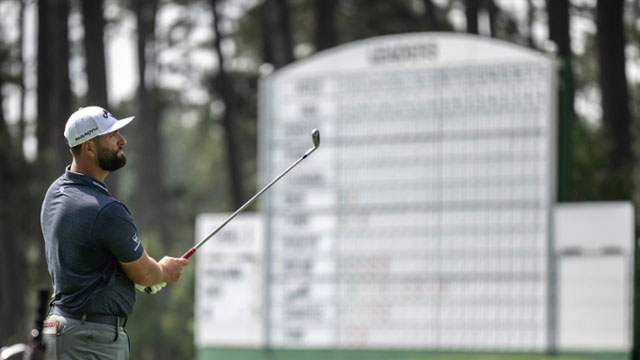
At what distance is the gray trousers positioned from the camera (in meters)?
5.82

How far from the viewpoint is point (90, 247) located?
5805 mm

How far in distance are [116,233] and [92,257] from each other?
18 centimetres

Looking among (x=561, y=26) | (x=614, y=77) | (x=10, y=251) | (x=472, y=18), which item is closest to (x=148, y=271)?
(x=614, y=77)

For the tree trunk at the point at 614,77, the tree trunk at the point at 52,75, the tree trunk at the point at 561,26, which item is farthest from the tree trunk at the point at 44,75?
the tree trunk at the point at 614,77

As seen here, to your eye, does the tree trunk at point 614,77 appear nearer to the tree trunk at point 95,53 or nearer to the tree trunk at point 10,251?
the tree trunk at point 95,53

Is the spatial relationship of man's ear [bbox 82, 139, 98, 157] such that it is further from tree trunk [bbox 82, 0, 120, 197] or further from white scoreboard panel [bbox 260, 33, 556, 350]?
tree trunk [bbox 82, 0, 120, 197]

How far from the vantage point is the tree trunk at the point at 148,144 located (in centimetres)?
3631

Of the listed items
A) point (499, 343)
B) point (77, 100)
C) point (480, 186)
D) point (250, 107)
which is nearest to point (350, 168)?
point (480, 186)

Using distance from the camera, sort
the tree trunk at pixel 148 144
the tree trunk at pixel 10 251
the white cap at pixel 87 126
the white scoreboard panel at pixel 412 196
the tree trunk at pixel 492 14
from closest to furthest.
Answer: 1. the white cap at pixel 87 126
2. the white scoreboard panel at pixel 412 196
3. the tree trunk at pixel 10 251
4. the tree trunk at pixel 492 14
5. the tree trunk at pixel 148 144

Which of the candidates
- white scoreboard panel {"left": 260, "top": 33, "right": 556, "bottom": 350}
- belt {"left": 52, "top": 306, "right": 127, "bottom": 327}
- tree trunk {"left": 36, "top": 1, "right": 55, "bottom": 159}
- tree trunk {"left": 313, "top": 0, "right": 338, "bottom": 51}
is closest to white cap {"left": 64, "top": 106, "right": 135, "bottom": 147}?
belt {"left": 52, "top": 306, "right": 127, "bottom": 327}

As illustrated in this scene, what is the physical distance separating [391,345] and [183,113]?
27.2 meters

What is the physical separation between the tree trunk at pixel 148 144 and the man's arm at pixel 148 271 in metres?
29.2

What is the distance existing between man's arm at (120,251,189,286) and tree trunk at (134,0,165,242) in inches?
1149

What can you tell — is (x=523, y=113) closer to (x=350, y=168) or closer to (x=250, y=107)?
(x=350, y=168)
